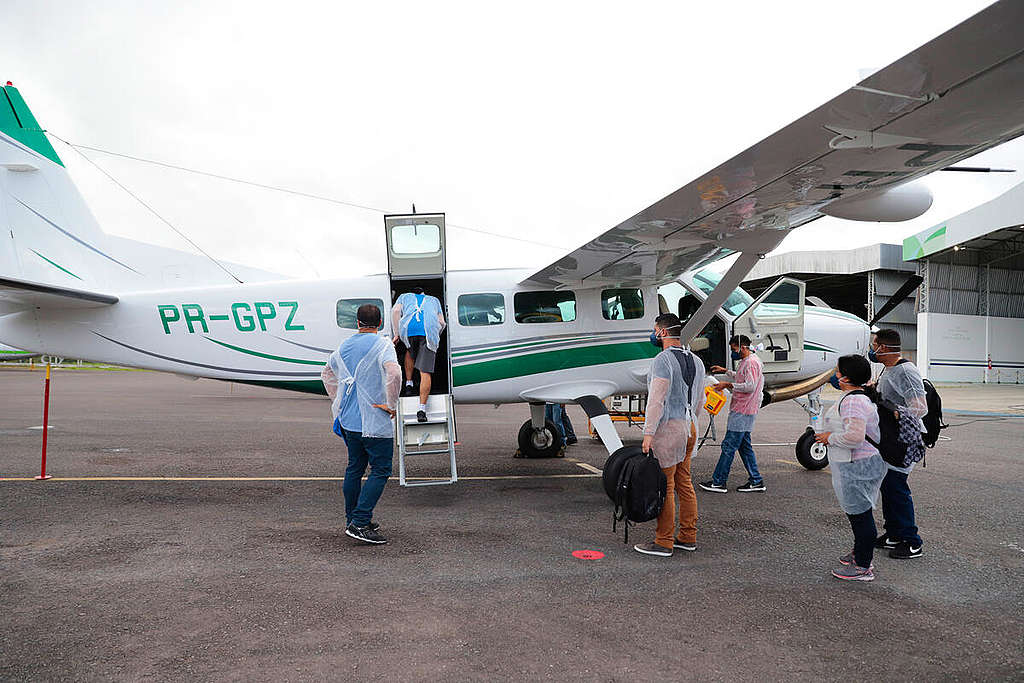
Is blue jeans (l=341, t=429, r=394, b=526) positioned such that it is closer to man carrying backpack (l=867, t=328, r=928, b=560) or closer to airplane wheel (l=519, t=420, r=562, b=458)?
Answer: man carrying backpack (l=867, t=328, r=928, b=560)

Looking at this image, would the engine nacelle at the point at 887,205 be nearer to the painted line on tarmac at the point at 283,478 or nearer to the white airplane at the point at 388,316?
the white airplane at the point at 388,316

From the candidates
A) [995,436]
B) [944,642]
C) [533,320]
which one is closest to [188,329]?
[533,320]

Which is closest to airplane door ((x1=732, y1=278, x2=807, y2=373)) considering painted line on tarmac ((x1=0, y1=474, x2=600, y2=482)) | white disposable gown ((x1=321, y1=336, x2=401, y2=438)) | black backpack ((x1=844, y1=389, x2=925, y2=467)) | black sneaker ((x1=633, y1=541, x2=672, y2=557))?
painted line on tarmac ((x1=0, y1=474, x2=600, y2=482))

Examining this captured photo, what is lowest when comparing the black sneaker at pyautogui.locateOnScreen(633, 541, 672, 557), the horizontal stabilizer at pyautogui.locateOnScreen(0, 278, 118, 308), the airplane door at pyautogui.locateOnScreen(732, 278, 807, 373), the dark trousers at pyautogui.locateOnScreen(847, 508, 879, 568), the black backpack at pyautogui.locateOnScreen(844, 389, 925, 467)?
the black sneaker at pyautogui.locateOnScreen(633, 541, 672, 557)

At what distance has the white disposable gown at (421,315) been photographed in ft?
23.9

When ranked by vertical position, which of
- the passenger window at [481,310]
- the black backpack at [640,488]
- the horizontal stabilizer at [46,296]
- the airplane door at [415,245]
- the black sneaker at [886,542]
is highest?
the airplane door at [415,245]

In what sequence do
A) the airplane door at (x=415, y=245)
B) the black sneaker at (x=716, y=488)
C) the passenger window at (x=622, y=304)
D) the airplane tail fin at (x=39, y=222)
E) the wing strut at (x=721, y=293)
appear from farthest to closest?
the passenger window at (x=622, y=304) → the airplane tail fin at (x=39, y=222) → the airplane door at (x=415, y=245) → the black sneaker at (x=716, y=488) → the wing strut at (x=721, y=293)

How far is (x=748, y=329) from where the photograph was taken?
860 centimetres

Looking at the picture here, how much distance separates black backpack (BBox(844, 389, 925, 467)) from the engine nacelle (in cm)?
192

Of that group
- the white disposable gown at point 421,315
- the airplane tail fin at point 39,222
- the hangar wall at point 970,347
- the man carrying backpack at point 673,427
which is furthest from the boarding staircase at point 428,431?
the hangar wall at point 970,347

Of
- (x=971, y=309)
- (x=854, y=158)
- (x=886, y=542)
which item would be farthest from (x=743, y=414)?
(x=971, y=309)

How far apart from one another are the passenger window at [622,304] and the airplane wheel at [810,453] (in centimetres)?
309

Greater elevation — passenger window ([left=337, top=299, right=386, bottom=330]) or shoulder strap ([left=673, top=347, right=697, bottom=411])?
passenger window ([left=337, top=299, right=386, bottom=330])

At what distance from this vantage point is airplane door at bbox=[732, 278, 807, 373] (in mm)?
8602
